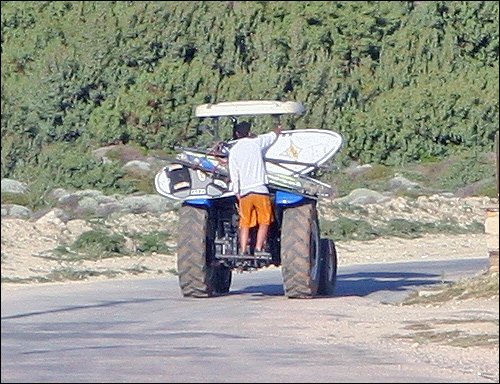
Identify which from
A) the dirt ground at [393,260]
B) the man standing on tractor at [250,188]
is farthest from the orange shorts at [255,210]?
the dirt ground at [393,260]

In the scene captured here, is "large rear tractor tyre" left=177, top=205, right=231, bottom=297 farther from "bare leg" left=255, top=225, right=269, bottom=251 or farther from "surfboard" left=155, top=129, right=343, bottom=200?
"bare leg" left=255, top=225, right=269, bottom=251

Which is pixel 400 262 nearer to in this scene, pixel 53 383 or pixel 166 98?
pixel 53 383

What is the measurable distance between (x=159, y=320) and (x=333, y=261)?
3509 millimetres

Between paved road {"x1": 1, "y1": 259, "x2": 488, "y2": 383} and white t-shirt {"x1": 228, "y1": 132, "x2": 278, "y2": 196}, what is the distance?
138cm

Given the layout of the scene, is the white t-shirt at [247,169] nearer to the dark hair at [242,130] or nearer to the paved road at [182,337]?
the dark hair at [242,130]

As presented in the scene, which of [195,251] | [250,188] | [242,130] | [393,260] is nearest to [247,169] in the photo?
[250,188]

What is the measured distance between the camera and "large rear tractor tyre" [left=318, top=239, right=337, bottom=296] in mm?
16406

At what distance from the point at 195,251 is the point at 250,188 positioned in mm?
1154

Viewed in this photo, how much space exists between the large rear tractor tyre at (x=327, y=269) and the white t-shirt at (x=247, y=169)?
1.48 meters

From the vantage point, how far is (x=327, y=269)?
53.9 ft

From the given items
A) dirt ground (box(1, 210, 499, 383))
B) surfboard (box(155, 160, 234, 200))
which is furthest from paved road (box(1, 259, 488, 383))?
surfboard (box(155, 160, 234, 200))

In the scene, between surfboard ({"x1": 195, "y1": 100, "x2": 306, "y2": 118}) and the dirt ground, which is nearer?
the dirt ground

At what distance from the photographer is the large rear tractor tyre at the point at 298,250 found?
15.5m

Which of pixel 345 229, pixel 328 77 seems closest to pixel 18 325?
pixel 345 229
